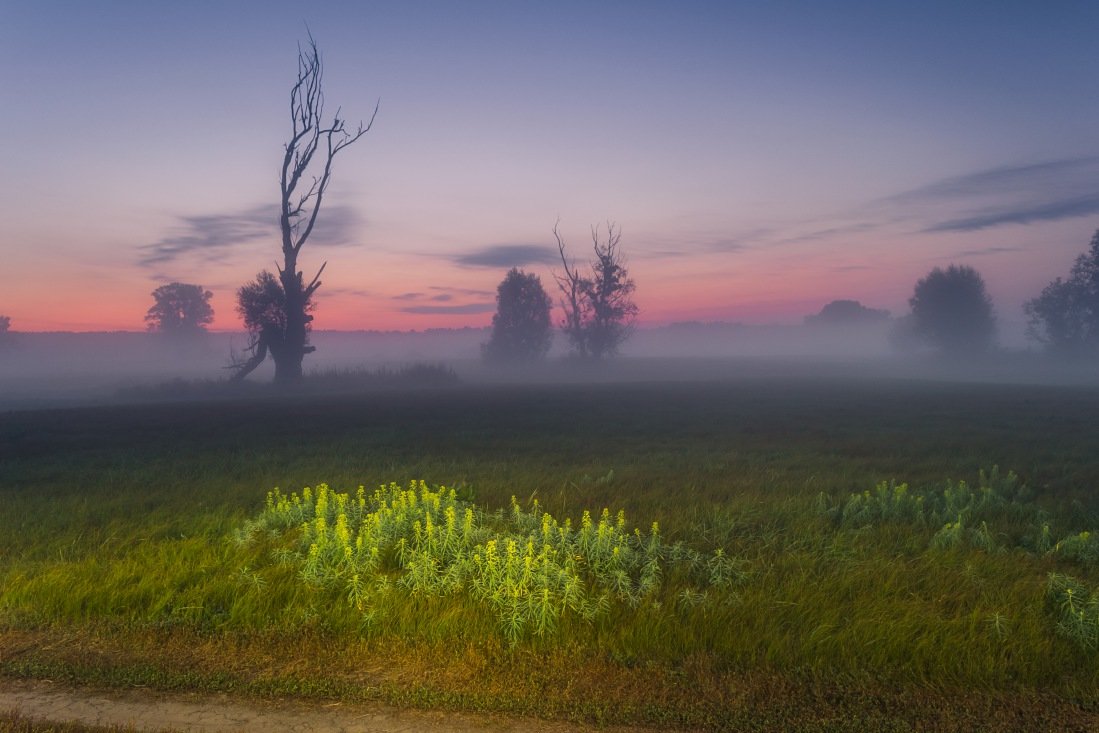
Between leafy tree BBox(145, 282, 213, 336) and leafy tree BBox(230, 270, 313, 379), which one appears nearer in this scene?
leafy tree BBox(230, 270, 313, 379)

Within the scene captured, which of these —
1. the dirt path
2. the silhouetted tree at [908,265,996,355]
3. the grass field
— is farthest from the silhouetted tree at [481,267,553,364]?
the dirt path

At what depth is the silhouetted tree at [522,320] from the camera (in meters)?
99.2

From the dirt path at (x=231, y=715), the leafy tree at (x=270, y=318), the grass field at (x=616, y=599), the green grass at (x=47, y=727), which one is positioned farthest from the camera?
the leafy tree at (x=270, y=318)

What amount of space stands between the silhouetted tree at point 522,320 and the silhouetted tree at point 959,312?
67.5 meters

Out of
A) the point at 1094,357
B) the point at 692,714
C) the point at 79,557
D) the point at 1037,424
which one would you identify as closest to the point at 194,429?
the point at 79,557

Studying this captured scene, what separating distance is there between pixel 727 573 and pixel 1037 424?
87.8ft

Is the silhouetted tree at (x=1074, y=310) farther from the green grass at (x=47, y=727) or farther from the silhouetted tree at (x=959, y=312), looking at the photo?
the green grass at (x=47, y=727)

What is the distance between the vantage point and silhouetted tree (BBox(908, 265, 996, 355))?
4377 inches

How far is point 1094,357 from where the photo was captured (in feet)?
313

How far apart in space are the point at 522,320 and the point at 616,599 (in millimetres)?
92862

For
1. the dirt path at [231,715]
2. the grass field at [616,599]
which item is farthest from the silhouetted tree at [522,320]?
the dirt path at [231,715]

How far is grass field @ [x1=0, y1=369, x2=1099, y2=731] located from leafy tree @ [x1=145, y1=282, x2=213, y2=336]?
139 metres

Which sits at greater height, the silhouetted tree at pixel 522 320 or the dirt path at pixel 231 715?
the silhouetted tree at pixel 522 320

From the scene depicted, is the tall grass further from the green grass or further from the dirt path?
the green grass
